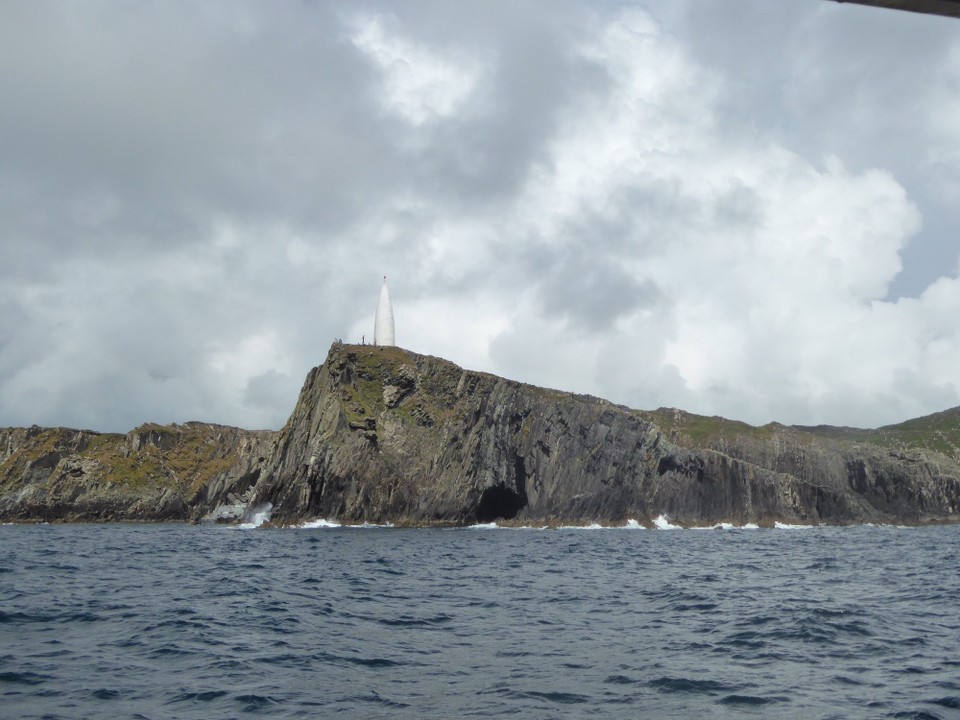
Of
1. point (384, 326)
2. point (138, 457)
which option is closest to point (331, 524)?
point (384, 326)

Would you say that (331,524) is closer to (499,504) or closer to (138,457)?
(499,504)

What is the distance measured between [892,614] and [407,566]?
79.8 feet

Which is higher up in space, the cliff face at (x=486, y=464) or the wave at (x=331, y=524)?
the cliff face at (x=486, y=464)

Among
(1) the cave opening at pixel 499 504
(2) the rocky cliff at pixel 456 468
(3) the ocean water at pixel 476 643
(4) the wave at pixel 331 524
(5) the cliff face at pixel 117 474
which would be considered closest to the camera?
(3) the ocean water at pixel 476 643

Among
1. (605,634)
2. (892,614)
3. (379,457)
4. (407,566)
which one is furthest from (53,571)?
(379,457)

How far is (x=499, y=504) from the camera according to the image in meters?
122

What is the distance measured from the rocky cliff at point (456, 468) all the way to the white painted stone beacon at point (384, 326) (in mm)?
11654

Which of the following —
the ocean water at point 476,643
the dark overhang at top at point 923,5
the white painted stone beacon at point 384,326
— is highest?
the white painted stone beacon at point 384,326

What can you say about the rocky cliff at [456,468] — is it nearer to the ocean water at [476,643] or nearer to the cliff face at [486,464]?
the cliff face at [486,464]

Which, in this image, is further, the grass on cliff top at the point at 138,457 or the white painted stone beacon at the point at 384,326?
the grass on cliff top at the point at 138,457

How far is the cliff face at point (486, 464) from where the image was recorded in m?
111

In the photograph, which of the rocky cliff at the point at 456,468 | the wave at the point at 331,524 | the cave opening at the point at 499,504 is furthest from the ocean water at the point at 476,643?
the cave opening at the point at 499,504

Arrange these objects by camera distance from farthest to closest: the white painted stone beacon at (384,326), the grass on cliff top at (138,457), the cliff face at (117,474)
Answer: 1. the grass on cliff top at (138,457)
2. the cliff face at (117,474)
3. the white painted stone beacon at (384,326)

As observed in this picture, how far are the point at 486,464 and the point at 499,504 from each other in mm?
7125
